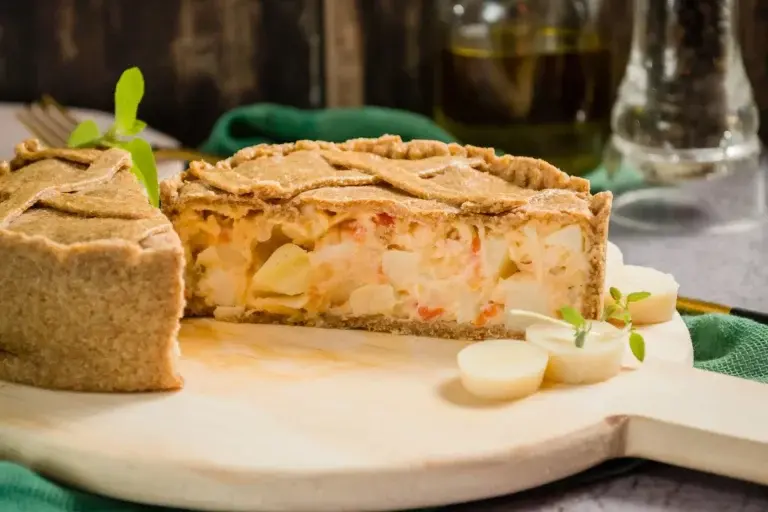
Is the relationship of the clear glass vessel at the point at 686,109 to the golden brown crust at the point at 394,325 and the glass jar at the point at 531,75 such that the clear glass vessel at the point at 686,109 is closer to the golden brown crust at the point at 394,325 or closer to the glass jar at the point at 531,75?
the glass jar at the point at 531,75

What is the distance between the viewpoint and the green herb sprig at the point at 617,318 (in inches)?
57.7

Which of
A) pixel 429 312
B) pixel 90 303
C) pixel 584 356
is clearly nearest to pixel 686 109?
pixel 429 312

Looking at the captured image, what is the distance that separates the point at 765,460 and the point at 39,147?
4.25 ft

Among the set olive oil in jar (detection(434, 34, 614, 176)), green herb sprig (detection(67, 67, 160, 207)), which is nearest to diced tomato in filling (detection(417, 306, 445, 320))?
green herb sprig (detection(67, 67, 160, 207))

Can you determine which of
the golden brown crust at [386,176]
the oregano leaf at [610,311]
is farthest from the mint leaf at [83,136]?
the oregano leaf at [610,311]

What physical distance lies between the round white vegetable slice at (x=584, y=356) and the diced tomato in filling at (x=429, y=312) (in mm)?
245

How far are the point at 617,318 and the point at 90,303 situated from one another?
2.66 feet

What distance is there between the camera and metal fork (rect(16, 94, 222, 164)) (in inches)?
94.9

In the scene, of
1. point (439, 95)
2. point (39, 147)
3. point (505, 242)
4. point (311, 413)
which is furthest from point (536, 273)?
point (439, 95)

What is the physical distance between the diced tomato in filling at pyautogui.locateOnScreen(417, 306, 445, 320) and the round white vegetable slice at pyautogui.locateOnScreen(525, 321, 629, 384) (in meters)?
0.24

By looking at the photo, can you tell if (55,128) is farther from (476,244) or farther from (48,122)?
(476,244)

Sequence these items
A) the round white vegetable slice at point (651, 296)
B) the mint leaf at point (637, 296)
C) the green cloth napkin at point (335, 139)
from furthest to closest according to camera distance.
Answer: the round white vegetable slice at point (651, 296), the mint leaf at point (637, 296), the green cloth napkin at point (335, 139)

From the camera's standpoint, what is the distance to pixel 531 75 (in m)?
2.57

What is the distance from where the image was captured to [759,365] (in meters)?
1.54
